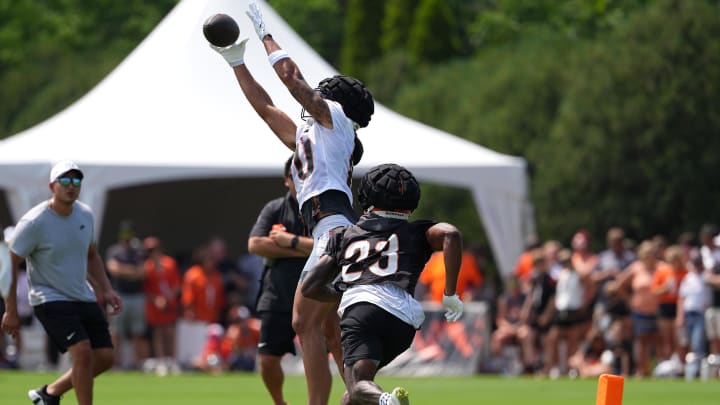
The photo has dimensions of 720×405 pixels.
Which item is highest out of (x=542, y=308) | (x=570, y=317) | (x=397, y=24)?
(x=397, y=24)

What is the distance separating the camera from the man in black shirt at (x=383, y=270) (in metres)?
8.84

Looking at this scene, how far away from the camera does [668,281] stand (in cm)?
2120

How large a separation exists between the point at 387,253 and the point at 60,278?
360 centimetres

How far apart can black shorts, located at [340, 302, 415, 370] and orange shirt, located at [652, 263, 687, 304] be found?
12819 millimetres

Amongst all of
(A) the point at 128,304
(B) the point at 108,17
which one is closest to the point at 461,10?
(B) the point at 108,17

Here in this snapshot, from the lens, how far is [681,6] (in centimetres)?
3297

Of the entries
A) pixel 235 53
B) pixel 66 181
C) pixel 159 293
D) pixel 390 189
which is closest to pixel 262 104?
pixel 235 53

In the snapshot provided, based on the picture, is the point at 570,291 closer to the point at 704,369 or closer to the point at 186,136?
the point at 704,369

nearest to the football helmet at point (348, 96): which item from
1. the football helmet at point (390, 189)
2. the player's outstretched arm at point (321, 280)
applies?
the football helmet at point (390, 189)

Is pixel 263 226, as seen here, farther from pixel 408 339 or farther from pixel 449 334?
pixel 449 334

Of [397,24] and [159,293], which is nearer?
[159,293]

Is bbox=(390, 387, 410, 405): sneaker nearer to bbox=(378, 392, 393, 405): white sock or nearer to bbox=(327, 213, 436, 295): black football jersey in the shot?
bbox=(378, 392, 393, 405): white sock

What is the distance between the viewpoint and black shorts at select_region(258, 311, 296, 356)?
38.9 feet

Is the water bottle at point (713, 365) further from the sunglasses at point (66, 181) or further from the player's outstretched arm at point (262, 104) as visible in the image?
the player's outstretched arm at point (262, 104)
